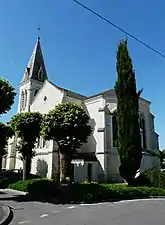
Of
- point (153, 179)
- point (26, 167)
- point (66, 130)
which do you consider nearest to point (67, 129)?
point (66, 130)

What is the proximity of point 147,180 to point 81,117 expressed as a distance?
833 cm

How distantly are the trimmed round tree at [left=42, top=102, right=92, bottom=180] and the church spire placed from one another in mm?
23968

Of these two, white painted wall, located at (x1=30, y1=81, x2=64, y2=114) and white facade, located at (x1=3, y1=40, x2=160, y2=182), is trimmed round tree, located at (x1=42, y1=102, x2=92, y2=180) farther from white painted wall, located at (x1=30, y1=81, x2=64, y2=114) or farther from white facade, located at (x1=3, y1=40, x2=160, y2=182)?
white painted wall, located at (x1=30, y1=81, x2=64, y2=114)

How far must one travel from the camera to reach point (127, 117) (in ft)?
63.4

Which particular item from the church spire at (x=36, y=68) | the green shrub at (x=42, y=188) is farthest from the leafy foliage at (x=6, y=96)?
the church spire at (x=36, y=68)

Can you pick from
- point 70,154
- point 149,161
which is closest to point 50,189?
point 70,154

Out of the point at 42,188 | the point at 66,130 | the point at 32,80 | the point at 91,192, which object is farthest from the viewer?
the point at 32,80

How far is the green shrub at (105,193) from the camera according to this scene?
14.2m

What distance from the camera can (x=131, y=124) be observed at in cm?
1903

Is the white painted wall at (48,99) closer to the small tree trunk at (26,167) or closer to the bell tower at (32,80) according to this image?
the bell tower at (32,80)

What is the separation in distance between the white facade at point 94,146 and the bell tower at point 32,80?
8.83 feet

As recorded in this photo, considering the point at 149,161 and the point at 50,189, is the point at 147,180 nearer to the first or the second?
the point at 50,189

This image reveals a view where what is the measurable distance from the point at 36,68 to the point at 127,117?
31.3m

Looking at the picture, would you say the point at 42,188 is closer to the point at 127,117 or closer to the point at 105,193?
the point at 105,193
